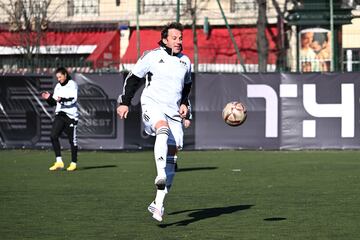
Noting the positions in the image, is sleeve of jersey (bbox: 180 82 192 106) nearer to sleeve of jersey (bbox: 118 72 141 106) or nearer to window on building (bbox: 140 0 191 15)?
sleeve of jersey (bbox: 118 72 141 106)

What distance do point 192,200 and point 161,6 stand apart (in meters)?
32.6

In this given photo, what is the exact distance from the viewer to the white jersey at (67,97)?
2194 cm

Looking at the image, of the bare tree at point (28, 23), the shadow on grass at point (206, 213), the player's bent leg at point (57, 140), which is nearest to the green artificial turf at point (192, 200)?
the shadow on grass at point (206, 213)

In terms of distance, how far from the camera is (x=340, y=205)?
14117mm

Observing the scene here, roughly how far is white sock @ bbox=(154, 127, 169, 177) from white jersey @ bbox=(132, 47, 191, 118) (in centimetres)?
45

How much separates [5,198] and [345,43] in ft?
90.7

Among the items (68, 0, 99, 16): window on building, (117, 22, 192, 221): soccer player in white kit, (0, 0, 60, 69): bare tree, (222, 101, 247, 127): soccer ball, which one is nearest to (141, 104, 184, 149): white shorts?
(117, 22, 192, 221): soccer player in white kit

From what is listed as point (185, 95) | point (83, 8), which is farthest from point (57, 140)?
point (83, 8)

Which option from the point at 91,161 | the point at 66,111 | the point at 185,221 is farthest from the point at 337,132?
the point at 185,221

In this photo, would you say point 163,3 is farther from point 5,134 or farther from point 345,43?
point 5,134

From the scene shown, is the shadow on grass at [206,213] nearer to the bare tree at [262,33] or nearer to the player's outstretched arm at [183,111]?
the player's outstretched arm at [183,111]

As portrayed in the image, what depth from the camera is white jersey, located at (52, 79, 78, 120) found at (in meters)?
21.9

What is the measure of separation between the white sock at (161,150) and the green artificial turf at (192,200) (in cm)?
65

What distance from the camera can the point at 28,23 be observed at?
4450cm
